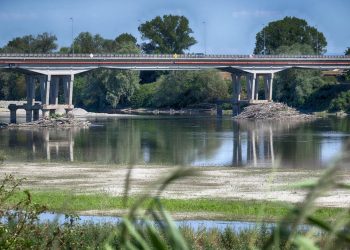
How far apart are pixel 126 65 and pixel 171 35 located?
61.2 meters

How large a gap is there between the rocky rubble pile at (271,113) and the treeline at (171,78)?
1156 cm

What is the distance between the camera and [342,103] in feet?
357

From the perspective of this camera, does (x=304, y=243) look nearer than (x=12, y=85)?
Yes

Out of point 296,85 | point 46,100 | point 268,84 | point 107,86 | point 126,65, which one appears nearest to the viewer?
point 46,100

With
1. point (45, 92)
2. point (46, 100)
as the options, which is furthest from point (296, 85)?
point (46, 100)

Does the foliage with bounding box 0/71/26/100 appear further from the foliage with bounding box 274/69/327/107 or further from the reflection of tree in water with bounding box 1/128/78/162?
the reflection of tree in water with bounding box 1/128/78/162

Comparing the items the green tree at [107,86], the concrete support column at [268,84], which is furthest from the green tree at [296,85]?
the green tree at [107,86]

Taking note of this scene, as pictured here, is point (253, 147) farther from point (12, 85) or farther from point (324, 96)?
point (12, 85)

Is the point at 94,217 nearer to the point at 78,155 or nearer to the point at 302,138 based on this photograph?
the point at 78,155

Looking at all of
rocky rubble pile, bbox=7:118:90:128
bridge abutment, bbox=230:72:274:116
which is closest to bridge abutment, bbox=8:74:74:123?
rocky rubble pile, bbox=7:118:90:128

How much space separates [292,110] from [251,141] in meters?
41.9

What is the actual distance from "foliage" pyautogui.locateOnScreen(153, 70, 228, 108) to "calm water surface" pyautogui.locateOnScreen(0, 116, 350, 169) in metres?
48.3

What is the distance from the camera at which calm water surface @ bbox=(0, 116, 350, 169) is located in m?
45.0

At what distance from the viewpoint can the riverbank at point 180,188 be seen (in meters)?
25.8
